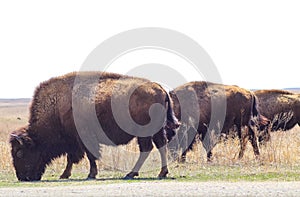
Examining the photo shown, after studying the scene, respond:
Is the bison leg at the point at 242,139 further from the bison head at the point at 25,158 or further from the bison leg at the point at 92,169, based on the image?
the bison head at the point at 25,158

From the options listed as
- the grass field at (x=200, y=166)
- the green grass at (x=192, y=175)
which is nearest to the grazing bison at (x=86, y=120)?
the green grass at (x=192, y=175)

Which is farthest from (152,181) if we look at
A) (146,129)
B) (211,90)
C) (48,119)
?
(211,90)

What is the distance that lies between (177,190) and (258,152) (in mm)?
7996

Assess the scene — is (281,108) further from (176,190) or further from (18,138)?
(176,190)

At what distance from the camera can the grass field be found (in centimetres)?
1400

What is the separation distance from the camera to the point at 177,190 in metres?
11.0

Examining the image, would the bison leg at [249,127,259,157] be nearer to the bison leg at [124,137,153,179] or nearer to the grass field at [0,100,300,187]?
the grass field at [0,100,300,187]

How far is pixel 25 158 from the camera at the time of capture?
15.3m

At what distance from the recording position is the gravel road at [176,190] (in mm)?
10461

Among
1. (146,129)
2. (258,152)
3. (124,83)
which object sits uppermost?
(124,83)

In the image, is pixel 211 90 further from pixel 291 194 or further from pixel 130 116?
pixel 291 194

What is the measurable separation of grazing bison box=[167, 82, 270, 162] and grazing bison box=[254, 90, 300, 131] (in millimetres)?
1776

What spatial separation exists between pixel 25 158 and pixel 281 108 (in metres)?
10.6

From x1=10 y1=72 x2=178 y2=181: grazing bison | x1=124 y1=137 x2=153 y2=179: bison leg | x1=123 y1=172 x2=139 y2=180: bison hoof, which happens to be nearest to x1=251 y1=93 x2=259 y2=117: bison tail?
x1=10 y1=72 x2=178 y2=181: grazing bison
